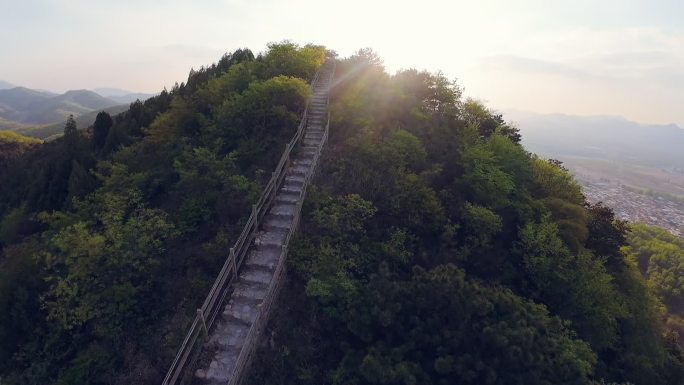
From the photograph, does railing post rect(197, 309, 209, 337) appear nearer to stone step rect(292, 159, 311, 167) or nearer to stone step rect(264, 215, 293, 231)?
stone step rect(264, 215, 293, 231)

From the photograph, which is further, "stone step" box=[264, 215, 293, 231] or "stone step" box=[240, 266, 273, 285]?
"stone step" box=[264, 215, 293, 231]

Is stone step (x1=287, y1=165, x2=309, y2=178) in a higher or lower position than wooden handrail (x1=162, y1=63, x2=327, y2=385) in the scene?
higher

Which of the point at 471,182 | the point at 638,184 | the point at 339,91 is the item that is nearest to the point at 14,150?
the point at 339,91

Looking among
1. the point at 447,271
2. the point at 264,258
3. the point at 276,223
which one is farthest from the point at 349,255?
the point at 447,271

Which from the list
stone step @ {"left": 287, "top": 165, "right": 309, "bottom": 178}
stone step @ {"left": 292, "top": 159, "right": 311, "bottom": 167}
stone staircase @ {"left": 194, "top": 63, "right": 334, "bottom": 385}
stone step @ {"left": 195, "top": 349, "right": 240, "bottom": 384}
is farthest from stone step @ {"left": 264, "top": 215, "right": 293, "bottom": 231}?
stone step @ {"left": 195, "top": 349, "right": 240, "bottom": 384}

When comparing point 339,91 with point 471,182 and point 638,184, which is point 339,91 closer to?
point 471,182

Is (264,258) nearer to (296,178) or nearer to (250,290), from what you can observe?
(250,290)
